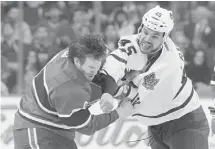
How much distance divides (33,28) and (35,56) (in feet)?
1.33

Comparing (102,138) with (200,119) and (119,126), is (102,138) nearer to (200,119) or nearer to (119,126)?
(119,126)

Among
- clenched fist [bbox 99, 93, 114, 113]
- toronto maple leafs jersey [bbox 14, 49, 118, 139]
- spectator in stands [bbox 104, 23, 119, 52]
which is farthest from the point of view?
spectator in stands [bbox 104, 23, 119, 52]

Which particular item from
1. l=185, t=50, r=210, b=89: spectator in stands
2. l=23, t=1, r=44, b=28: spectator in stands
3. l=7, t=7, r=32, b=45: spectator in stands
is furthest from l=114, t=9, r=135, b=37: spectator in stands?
l=7, t=7, r=32, b=45: spectator in stands

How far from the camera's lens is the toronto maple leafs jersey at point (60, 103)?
2582 mm

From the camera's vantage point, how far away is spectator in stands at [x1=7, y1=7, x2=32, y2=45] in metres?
6.25

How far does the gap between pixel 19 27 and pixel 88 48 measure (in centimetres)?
385

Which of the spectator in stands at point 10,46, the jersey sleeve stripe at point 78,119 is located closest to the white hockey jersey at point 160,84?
the jersey sleeve stripe at point 78,119

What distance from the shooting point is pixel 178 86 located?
10.7ft

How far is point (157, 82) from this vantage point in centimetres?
318

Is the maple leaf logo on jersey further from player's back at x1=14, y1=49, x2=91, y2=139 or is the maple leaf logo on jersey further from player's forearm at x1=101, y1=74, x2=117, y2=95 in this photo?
player's back at x1=14, y1=49, x2=91, y2=139

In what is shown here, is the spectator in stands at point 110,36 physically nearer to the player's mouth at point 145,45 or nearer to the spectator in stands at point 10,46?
the spectator in stands at point 10,46

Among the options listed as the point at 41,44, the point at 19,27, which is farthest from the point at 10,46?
the point at 41,44

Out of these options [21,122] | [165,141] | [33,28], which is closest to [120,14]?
[33,28]

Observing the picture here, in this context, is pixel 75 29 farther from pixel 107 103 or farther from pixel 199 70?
pixel 107 103
